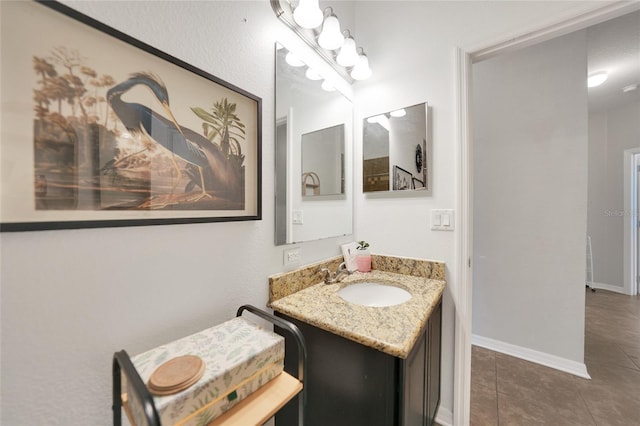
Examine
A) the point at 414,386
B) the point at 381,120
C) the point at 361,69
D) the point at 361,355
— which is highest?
the point at 361,69

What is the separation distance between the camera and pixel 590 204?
10.8 ft

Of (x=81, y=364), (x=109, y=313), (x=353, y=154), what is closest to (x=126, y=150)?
(x=109, y=313)

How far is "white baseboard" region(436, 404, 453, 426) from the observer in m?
1.26

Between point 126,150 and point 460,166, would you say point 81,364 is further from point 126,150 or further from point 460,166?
point 460,166

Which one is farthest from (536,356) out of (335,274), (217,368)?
(217,368)

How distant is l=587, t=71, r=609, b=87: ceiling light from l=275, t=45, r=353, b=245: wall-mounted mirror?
9.22 ft

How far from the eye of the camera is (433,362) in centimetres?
112

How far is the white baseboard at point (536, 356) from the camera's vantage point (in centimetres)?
167

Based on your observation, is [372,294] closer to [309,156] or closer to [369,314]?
[369,314]

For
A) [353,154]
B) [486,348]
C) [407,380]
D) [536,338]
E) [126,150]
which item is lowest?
[486,348]

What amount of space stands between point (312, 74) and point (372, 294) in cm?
124

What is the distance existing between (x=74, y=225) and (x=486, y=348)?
2.76m

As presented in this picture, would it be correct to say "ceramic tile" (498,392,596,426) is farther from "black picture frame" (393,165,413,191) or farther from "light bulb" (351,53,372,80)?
"light bulb" (351,53,372,80)

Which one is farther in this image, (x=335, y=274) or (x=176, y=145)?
(x=335, y=274)
